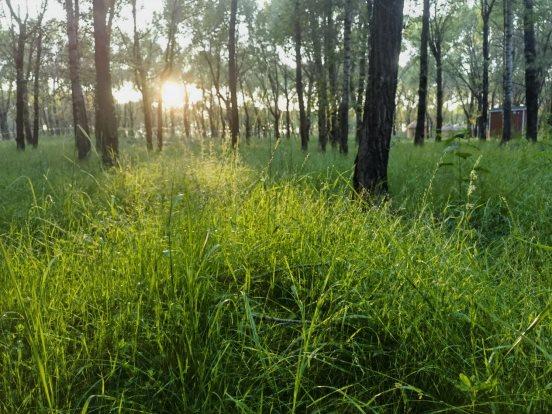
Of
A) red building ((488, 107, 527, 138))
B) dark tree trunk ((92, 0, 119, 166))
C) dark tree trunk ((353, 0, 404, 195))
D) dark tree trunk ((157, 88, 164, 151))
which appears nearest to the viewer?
dark tree trunk ((353, 0, 404, 195))

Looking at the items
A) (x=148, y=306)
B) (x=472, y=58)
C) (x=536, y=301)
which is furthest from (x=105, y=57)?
(x=472, y=58)

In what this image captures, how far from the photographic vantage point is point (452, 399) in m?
1.56

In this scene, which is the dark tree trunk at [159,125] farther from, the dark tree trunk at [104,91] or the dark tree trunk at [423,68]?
the dark tree trunk at [423,68]

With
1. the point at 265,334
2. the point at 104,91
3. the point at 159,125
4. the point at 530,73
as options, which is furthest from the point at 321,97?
the point at 265,334

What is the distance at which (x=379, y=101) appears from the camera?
551 cm

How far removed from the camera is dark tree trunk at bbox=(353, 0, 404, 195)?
539 centimetres

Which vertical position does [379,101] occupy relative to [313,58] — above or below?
below

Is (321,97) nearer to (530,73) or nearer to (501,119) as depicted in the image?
(530,73)

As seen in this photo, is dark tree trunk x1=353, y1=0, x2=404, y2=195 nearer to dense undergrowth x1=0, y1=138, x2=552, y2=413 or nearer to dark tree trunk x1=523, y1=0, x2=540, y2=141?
dense undergrowth x1=0, y1=138, x2=552, y2=413

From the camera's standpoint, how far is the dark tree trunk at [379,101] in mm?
5391

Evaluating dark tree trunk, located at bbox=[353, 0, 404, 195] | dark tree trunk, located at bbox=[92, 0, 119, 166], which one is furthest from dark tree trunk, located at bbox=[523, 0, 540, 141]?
dark tree trunk, located at bbox=[92, 0, 119, 166]

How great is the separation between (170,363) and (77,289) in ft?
2.29

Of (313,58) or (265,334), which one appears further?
(313,58)

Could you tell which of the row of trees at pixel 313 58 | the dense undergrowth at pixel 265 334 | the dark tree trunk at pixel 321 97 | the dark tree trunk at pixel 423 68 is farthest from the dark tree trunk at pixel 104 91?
the dark tree trunk at pixel 423 68
